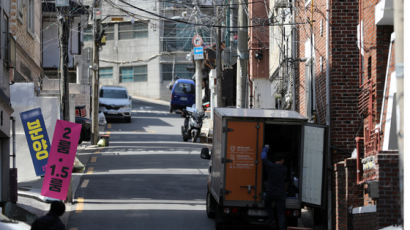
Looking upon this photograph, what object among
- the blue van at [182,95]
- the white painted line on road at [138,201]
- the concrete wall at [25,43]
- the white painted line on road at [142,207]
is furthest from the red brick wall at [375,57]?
the blue van at [182,95]

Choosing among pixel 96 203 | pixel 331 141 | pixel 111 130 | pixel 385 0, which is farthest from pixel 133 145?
pixel 385 0

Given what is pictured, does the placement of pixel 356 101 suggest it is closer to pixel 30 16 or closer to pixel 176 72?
pixel 30 16

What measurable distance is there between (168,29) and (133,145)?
114 feet

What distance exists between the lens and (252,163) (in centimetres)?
1645

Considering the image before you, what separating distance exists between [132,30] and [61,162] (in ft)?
172

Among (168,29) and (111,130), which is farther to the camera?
(168,29)

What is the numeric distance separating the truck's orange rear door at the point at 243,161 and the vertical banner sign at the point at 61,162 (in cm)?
456

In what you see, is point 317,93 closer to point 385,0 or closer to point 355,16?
point 355,16

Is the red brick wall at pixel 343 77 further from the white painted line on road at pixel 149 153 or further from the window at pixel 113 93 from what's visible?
the window at pixel 113 93

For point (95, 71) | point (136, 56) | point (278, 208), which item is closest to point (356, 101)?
point (278, 208)

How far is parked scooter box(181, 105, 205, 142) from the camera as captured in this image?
3550 centimetres

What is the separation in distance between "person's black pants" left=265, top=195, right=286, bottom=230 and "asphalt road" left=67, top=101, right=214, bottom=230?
1.75 meters

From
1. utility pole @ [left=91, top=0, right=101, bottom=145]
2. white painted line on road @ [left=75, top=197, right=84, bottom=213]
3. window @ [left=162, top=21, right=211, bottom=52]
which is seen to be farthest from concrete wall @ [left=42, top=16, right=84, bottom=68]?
white painted line on road @ [left=75, top=197, right=84, bottom=213]

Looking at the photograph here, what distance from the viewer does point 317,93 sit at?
21000 millimetres
